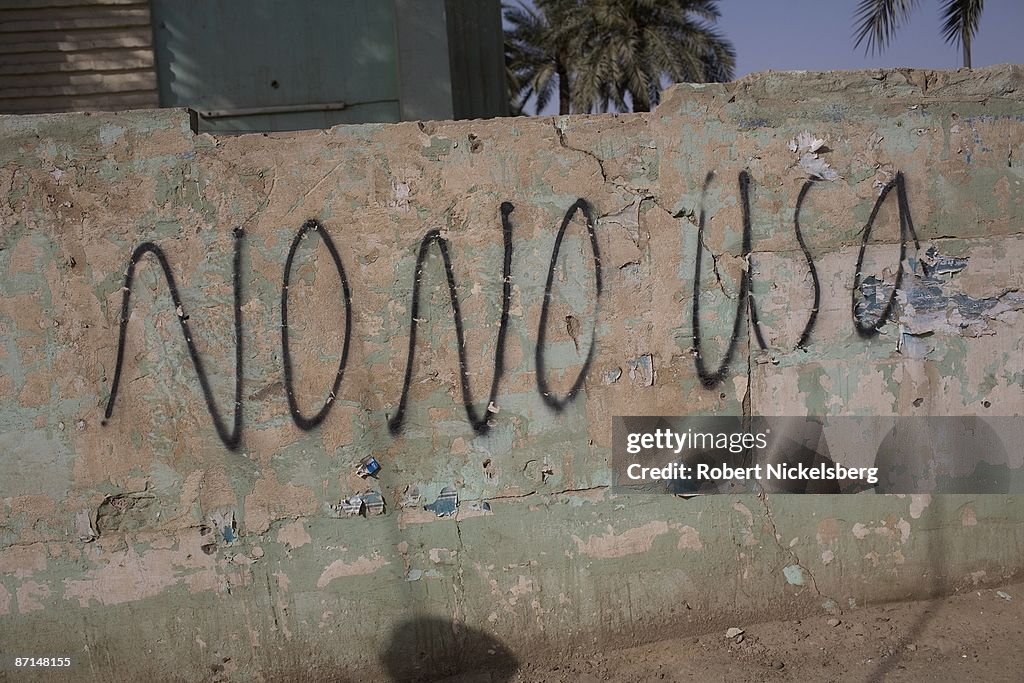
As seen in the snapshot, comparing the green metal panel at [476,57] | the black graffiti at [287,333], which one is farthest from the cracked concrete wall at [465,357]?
the green metal panel at [476,57]

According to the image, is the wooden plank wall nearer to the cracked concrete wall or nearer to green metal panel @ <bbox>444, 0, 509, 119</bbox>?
green metal panel @ <bbox>444, 0, 509, 119</bbox>

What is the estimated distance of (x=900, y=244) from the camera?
8.61 feet

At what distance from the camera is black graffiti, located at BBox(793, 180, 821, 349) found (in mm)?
2588

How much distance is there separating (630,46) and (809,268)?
45.5 ft

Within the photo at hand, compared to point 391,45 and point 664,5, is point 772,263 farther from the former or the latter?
point 664,5

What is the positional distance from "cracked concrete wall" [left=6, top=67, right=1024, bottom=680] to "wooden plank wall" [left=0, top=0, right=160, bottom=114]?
3.12 m

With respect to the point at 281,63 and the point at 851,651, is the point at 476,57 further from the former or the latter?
the point at 851,651

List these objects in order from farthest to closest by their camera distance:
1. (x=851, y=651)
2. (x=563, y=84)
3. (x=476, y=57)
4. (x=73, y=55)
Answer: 1. (x=563, y=84)
2. (x=476, y=57)
3. (x=73, y=55)
4. (x=851, y=651)

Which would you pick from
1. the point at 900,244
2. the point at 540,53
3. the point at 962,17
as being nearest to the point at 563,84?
the point at 540,53

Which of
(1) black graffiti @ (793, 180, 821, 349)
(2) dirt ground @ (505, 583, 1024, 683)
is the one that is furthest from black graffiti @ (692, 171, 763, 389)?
(2) dirt ground @ (505, 583, 1024, 683)

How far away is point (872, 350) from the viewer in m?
2.65

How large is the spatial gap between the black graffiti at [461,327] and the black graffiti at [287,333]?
21 cm

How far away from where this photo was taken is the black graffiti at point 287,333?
244cm

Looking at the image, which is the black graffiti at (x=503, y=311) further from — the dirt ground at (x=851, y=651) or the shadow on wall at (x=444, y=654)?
the dirt ground at (x=851, y=651)
